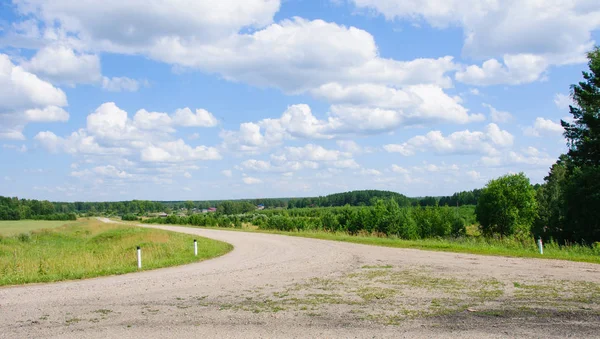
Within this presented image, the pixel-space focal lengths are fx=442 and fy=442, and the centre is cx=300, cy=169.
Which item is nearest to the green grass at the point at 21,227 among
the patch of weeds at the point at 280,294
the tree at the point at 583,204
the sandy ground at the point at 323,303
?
the sandy ground at the point at 323,303

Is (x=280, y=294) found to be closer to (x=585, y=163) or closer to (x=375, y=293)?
(x=375, y=293)

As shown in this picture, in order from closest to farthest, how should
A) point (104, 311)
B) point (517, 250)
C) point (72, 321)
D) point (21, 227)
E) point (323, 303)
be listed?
point (72, 321), point (104, 311), point (323, 303), point (517, 250), point (21, 227)

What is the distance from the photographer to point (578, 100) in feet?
A: 123

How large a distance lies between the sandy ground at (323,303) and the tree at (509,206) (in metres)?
38.0

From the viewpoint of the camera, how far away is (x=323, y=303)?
33.0 ft

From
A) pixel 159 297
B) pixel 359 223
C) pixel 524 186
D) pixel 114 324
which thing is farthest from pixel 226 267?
pixel 524 186

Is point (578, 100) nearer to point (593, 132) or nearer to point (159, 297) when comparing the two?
point (593, 132)

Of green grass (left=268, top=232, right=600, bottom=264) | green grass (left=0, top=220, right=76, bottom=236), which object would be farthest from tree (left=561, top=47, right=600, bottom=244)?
green grass (left=0, top=220, right=76, bottom=236)

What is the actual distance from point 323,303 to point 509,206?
48.2m

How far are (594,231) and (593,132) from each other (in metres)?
7.79

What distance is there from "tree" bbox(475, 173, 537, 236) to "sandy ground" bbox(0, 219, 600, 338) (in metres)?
Answer: 38.0

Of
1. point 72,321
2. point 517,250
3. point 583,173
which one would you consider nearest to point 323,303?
point 72,321

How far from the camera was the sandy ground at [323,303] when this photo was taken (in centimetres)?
785

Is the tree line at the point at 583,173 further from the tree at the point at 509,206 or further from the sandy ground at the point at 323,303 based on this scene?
the sandy ground at the point at 323,303
